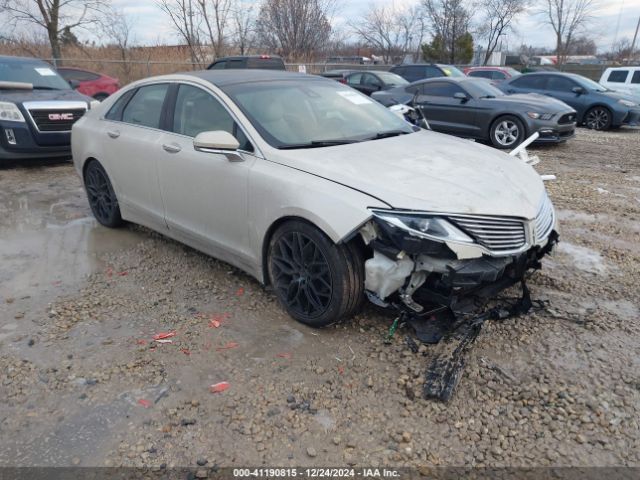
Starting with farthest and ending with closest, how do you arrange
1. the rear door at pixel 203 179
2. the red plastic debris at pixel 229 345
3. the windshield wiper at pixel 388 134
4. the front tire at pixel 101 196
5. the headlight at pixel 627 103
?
the headlight at pixel 627 103, the front tire at pixel 101 196, the windshield wiper at pixel 388 134, the rear door at pixel 203 179, the red plastic debris at pixel 229 345

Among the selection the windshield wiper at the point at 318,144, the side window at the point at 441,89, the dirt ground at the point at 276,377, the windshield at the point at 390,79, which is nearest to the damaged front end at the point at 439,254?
the dirt ground at the point at 276,377

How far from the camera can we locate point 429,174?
306 centimetres

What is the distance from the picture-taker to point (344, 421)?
249 centimetres

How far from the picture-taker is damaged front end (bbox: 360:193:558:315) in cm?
271

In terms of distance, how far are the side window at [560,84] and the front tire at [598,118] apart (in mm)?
820

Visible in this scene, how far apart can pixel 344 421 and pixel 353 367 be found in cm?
45

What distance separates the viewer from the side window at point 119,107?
187 inches

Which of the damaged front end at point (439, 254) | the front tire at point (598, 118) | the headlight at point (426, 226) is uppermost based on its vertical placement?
the headlight at point (426, 226)

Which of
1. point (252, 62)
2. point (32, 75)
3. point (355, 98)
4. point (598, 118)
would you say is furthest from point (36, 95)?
point (598, 118)

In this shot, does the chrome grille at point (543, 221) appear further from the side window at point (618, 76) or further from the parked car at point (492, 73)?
the parked car at point (492, 73)

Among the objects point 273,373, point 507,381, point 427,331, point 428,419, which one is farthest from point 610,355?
point 273,373

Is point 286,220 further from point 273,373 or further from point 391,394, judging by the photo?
point 391,394

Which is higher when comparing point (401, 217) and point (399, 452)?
point (401, 217)

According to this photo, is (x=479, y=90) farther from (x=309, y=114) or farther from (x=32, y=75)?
(x=32, y=75)
